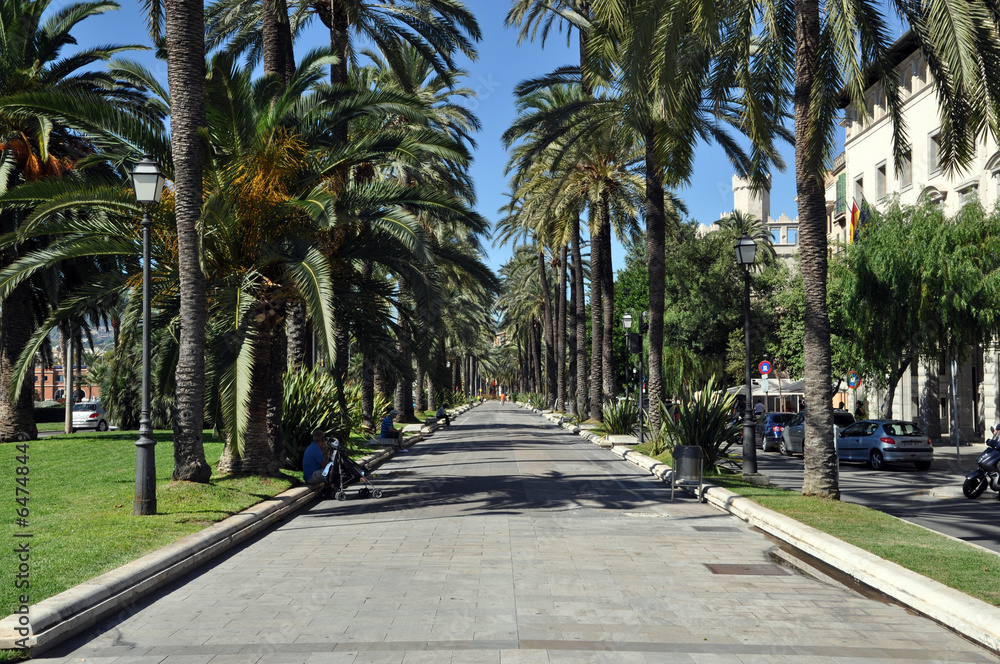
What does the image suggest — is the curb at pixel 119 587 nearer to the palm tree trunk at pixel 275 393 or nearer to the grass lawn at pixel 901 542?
the palm tree trunk at pixel 275 393

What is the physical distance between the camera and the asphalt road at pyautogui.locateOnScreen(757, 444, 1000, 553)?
13.0 meters

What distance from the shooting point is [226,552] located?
1028 cm

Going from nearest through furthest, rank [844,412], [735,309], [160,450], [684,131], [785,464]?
[684,131]
[160,450]
[785,464]
[844,412]
[735,309]

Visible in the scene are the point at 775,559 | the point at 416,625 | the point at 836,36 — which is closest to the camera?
the point at 416,625

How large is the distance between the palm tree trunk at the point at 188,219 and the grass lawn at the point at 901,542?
8.93 meters

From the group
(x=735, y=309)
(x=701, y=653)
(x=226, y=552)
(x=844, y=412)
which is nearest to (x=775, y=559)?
(x=701, y=653)

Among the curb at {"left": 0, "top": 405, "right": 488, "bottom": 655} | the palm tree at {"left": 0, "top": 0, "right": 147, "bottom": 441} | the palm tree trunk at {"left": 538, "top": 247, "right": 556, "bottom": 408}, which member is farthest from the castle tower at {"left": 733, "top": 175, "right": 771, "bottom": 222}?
the curb at {"left": 0, "top": 405, "right": 488, "bottom": 655}

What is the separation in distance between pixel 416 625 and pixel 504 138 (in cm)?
2634

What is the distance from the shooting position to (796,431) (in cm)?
2919

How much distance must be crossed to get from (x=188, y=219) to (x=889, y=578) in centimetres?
1096

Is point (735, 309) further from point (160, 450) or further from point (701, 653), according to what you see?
point (701, 653)

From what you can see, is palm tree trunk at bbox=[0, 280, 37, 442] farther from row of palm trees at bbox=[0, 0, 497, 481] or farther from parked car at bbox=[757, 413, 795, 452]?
parked car at bbox=[757, 413, 795, 452]

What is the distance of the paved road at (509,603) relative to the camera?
6.14 m

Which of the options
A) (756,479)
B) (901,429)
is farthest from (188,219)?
(901,429)
